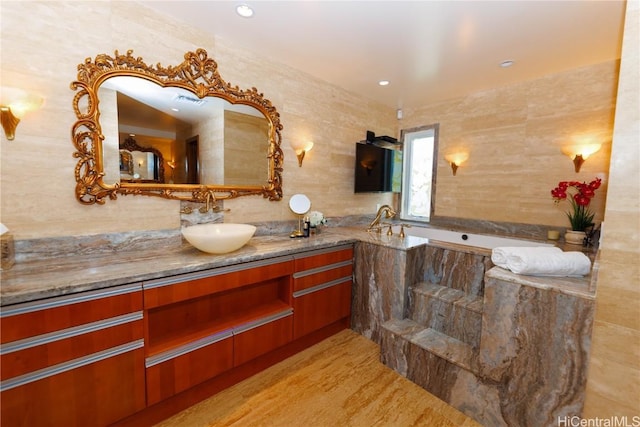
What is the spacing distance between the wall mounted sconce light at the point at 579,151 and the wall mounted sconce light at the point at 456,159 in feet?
3.25

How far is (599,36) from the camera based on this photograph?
6.89 feet

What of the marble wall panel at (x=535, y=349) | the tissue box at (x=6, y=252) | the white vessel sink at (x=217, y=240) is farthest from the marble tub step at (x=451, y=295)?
the tissue box at (x=6, y=252)

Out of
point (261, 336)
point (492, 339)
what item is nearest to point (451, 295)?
point (492, 339)

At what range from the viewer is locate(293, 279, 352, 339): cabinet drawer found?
215 cm

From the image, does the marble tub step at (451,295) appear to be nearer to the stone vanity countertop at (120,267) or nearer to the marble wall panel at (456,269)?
the marble wall panel at (456,269)

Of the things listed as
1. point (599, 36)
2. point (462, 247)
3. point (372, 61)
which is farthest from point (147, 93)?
point (599, 36)

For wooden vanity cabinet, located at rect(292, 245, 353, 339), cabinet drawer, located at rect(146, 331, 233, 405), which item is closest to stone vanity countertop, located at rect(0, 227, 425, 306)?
wooden vanity cabinet, located at rect(292, 245, 353, 339)

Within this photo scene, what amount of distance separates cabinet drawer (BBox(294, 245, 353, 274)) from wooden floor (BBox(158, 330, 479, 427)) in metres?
0.77

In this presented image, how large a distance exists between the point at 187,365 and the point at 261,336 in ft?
1.64

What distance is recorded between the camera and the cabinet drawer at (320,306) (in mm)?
2149

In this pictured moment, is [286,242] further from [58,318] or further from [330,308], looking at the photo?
[58,318]

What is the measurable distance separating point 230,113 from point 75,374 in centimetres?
202

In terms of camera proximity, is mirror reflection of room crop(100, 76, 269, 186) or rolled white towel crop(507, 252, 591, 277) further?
mirror reflection of room crop(100, 76, 269, 186)

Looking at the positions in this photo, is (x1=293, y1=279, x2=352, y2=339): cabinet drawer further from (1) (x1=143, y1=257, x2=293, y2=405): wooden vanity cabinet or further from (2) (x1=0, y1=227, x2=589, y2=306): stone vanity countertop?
(2) (x1=0, y1=227, x2=589, y2=306): stone vanity countertop
